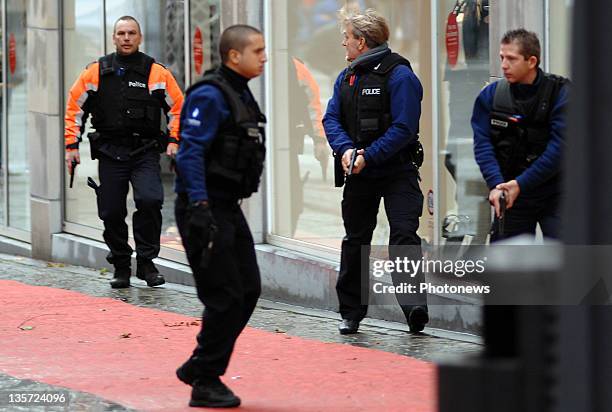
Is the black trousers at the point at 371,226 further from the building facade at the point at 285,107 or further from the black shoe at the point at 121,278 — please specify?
the black shoe at the point at 121,278

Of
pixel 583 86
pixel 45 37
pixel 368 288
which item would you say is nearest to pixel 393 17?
pixel 368 288

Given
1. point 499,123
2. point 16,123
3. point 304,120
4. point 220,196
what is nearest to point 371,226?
point 499,123

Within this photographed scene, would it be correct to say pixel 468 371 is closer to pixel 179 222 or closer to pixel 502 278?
pixel 502 278

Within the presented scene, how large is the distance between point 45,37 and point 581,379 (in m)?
11.4

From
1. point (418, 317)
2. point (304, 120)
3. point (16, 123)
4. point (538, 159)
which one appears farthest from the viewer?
point (16, 123)

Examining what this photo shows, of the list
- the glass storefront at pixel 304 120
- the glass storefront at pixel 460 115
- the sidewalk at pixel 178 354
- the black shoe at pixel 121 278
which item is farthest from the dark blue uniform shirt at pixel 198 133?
the black shoe at pixel 121 278

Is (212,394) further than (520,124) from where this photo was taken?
No

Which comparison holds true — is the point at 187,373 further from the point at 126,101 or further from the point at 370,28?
the point at 126,101

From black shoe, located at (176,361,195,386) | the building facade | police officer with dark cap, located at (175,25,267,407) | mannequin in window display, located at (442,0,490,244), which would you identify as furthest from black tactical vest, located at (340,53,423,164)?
black shoe, located at (176,361,195,386)

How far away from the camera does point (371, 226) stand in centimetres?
796

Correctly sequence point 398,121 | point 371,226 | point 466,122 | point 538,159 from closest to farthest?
point 538,159 → point 398,121 → point 371,226 → point 466,122

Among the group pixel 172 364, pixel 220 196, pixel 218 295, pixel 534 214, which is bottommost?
pixel 172 364

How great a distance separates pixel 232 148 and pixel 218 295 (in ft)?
2.12

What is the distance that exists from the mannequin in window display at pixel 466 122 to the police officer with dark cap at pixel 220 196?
2.76m
